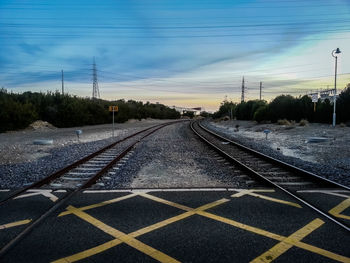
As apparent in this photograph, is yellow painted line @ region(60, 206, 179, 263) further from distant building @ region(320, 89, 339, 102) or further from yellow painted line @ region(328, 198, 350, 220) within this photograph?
distant building @ region(320, 89, 339, 102)

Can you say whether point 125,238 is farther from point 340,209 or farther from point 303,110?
point 303,110

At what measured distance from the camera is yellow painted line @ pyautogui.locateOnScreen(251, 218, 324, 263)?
8.96ft

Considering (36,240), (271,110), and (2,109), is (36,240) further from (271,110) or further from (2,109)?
(271,110)

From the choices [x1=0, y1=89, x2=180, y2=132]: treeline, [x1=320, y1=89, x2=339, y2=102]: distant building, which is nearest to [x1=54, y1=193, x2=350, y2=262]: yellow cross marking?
[x1=0, y1=89, x2=180, y2=132]: treeline

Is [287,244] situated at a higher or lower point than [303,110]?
lower

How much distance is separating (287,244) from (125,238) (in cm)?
208

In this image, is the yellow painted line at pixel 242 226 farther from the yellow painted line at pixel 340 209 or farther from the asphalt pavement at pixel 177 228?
the yellow painted line at pixel 340 209

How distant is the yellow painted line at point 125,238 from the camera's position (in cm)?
278

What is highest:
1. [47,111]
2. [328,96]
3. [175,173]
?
[328,96]

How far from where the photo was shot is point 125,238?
3.20 m

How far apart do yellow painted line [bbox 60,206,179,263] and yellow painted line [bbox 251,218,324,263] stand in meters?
1.02

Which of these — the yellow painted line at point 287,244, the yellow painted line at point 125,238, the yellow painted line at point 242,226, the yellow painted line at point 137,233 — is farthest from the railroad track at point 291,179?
the yellow painted line at point 125,238

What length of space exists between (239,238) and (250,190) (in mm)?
2157

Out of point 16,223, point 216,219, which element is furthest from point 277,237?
point 16,223
